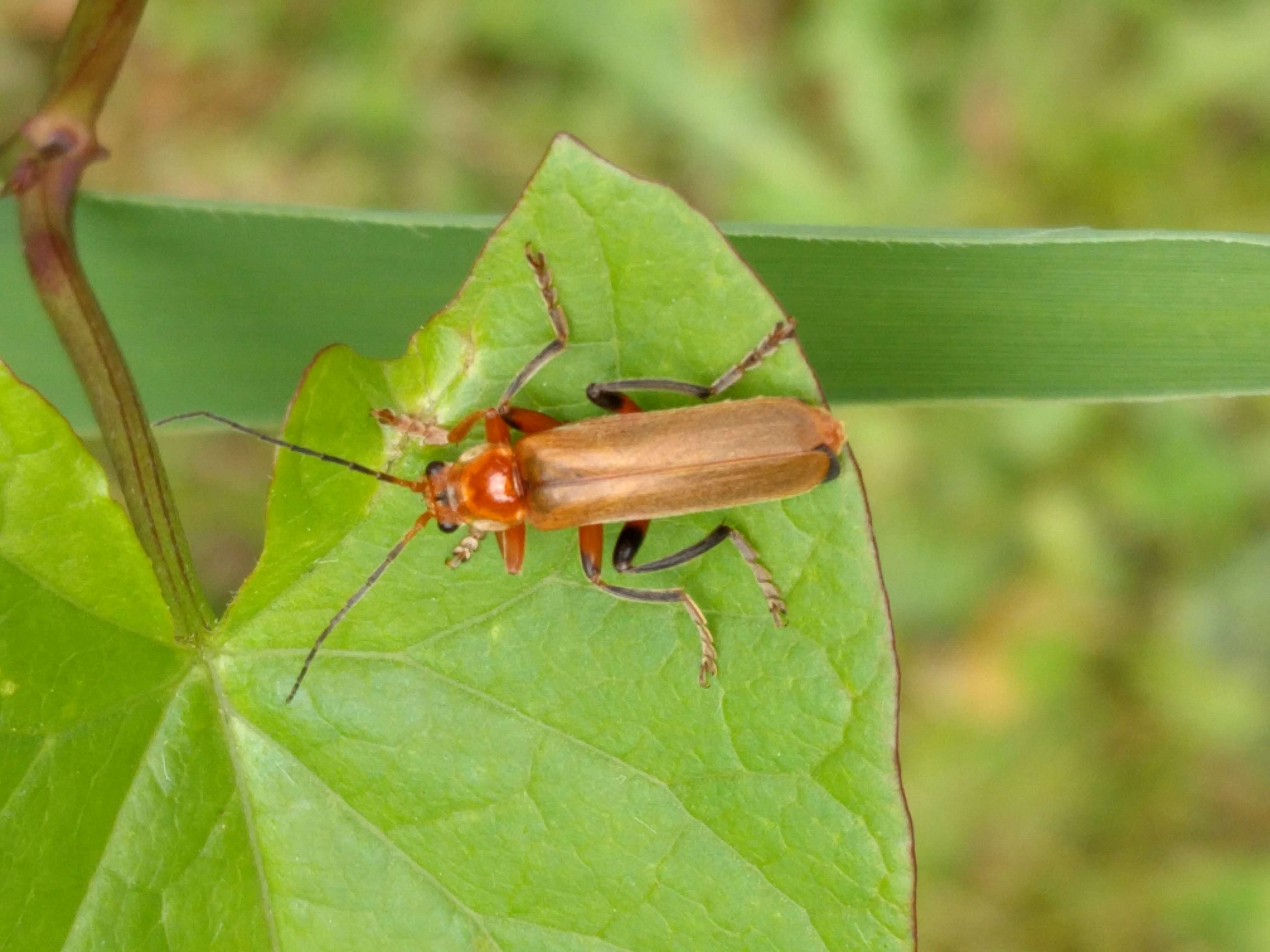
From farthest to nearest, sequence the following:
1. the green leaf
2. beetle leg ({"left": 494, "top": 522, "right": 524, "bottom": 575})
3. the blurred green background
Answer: the blurred green background
beetle leg ({"left": 494, "top": 522, "right": 524, "bottom": 575})
the green leaf

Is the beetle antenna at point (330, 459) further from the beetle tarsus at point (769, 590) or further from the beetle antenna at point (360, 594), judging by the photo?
the beetle tarsus at point (769, 590)

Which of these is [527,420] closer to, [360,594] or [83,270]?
[360,594]

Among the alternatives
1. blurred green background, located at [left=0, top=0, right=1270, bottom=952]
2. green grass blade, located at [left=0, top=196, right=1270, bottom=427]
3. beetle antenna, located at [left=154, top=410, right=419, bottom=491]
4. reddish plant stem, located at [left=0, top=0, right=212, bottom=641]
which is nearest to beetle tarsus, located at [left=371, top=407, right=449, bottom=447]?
beetle antenna, located at [left=154, top=410, right=419, bottom=491]

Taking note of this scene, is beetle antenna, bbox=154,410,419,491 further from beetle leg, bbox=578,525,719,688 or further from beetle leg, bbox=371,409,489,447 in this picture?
beetle leg, bbox=578,525,719,688

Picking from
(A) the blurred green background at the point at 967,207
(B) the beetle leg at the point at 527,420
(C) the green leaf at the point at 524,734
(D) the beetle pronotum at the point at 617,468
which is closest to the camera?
(C) the green leaf at the point at 524,734

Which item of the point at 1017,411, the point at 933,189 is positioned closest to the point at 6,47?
the point at 933,189

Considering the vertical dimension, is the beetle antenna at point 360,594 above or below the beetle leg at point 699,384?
below

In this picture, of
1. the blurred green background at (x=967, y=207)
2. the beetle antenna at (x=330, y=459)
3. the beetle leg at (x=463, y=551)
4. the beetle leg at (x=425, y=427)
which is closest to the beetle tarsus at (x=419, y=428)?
the beetle leg at (x=425, y=427)

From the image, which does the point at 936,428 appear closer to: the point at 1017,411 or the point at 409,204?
the point at 1017,411
